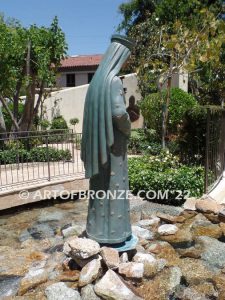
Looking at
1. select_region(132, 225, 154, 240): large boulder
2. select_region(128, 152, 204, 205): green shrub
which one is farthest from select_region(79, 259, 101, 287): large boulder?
select_region(128, 152, 204, 205): green shrub

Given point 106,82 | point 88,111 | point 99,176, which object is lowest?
point 99,176

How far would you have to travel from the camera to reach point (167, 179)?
23.5 ft

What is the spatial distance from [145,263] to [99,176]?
1.12 m

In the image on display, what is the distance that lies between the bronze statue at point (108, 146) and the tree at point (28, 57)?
26.9ft

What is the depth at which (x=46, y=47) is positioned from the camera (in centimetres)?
1206

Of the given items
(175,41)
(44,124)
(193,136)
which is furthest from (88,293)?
(44,124)

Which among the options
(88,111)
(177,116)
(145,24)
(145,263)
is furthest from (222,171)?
(145,24)

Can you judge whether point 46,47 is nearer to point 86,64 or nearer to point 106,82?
point 106,82

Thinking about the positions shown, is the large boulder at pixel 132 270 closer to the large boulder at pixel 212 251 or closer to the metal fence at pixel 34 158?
the large boulder at pixel 212 251

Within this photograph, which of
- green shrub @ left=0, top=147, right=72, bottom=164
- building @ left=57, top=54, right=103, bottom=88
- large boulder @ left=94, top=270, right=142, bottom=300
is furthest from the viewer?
building @ left=57, top=54, right=103, bottom=88

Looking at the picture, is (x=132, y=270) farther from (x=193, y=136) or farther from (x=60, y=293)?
(x=193, y=136)

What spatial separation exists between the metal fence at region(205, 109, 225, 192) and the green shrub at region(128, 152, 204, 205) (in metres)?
0.22

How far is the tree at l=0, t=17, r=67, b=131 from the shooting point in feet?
37.6

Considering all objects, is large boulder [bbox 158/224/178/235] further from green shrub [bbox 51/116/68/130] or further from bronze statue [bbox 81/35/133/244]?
green shrub [bbox 51/116/68/130]
